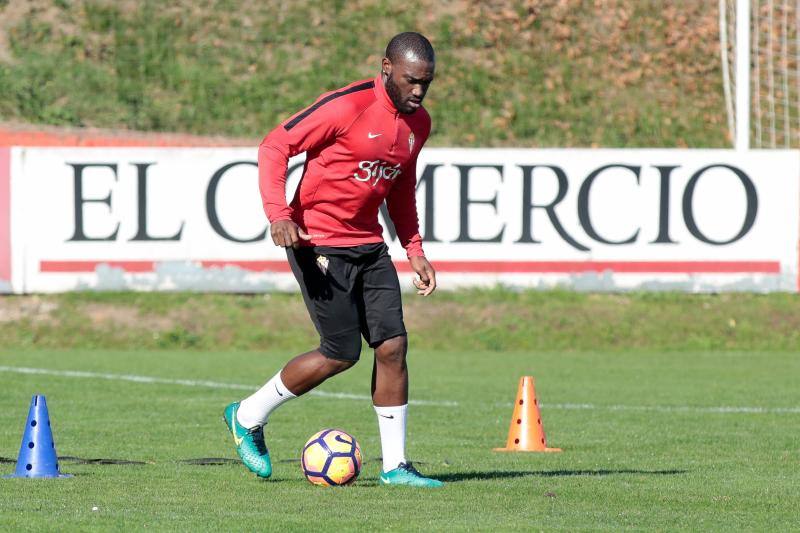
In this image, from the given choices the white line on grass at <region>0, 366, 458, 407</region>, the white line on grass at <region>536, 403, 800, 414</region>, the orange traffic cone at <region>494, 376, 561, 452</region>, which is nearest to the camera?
the orange traffic cone at <region>494, 376, 561, 452</region>

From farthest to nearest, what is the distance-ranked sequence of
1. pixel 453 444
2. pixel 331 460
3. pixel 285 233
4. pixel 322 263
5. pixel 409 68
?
pixel 453 444, pixel 322 263, pixel 331 460, pixel 409 68, pixel 285 233

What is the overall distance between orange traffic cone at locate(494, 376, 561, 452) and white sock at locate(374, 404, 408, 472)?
1.70 metres

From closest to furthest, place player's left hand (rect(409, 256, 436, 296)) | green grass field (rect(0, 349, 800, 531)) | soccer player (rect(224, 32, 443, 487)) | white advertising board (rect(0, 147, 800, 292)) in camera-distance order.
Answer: green grass field (rect(0, 349, 800, 531)) → soccer player (rect(224, 32, 443, 487)) → player's left hand (rect(409, 256, 436, 296)) → white advertising board (rect(0, 147, 800, 292))

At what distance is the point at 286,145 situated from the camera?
7.04m

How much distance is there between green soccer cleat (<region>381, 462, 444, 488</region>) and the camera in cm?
716

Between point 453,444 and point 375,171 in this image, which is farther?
point 453,444

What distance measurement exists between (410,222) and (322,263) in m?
0.68

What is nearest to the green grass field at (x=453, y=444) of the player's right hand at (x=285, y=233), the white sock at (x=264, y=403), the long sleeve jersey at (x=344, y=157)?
the white sock at (x=264, y=403)

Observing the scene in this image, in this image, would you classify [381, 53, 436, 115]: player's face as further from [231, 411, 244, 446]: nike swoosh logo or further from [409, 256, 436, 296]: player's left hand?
[231, 411, 244, 446]: nike swoosh logo

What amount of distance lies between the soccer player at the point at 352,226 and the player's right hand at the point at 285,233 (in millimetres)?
141

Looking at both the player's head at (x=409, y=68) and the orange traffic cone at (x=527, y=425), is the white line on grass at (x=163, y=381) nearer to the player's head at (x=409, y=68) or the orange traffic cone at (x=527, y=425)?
the orange traffic cone at (x=527, y=425)

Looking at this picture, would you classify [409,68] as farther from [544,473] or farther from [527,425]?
[527,425]

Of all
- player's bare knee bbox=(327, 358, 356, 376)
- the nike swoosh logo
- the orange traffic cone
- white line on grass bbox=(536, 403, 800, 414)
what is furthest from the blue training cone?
white line on grass bbox=(536, 403, 800, 414)

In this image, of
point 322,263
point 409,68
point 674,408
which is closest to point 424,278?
point 322,263
